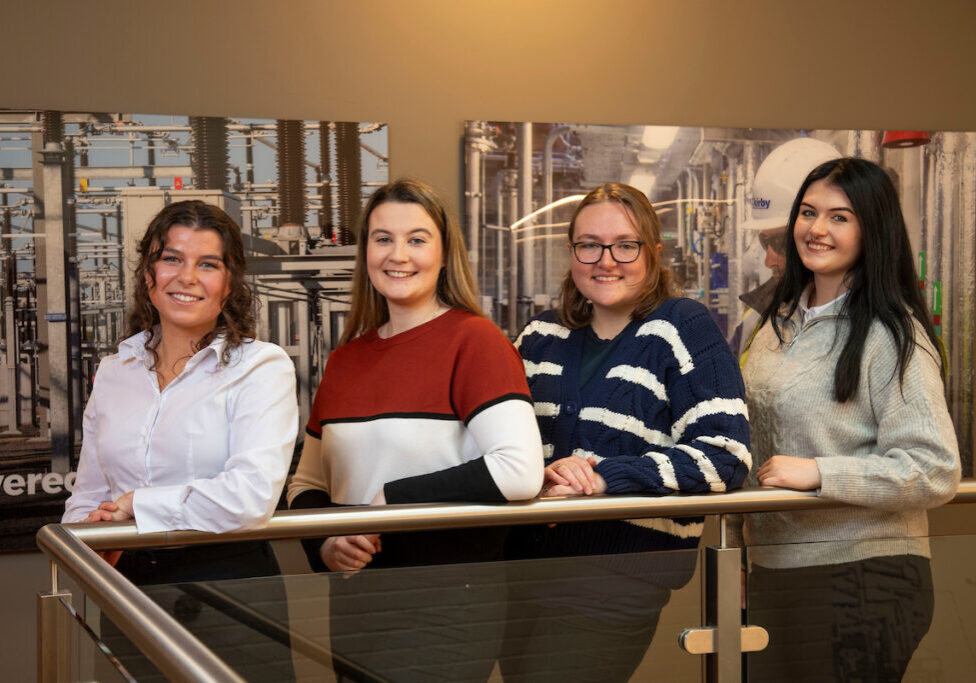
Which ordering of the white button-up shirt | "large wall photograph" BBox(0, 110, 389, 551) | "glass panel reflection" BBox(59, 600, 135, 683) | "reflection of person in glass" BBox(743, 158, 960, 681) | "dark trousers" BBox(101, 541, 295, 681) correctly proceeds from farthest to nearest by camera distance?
"large wall photograph" BBox(0, 110, 389, 551) → "reflection of person in glass" BBox(743, 158, 960, 681) → the white button-up shirt → "dark trousers" BBox(101, 541, 295, 681) → "glass panel reflection" BBox(59, 600, 135, 683)

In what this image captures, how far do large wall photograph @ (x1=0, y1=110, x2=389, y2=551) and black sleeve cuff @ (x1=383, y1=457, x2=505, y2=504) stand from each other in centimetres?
152

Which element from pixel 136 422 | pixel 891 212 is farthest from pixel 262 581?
pixel 891 212

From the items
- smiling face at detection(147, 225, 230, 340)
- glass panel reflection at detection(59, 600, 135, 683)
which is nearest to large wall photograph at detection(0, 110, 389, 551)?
smiling face at detection(147, 225, 230, 340)

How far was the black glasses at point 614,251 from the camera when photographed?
2.16 meters

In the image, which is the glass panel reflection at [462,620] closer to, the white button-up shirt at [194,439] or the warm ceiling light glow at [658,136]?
the white button-up shirt at [194,439]

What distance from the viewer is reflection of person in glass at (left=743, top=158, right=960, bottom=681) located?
201cm

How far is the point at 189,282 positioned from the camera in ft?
6.70

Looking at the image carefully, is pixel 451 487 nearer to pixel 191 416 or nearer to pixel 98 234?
pixel 191 416

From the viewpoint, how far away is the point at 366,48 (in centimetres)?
342

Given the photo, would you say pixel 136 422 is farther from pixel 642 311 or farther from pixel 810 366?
pixel 810 366

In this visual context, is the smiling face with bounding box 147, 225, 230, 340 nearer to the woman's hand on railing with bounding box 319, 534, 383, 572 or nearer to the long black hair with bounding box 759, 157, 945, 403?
the woman's hand on railing with bounding box 319, 534, 383, 572

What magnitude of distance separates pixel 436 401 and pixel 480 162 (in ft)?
5.46

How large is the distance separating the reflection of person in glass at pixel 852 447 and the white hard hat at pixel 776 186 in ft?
4.61

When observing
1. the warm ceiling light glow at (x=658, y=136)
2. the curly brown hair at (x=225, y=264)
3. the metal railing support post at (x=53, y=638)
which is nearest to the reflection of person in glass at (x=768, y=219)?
the warm ceiling light glow at (x=658, y=136)
